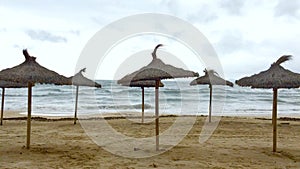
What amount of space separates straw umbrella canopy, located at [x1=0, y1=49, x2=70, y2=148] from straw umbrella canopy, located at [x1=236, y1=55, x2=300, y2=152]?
12.8 ft

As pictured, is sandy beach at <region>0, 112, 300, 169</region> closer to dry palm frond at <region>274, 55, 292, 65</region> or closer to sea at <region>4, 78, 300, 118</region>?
dry palm frond at <region>274, 55, 292, 65</region>

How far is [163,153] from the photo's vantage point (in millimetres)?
7582

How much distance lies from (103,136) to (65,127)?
2528 mm

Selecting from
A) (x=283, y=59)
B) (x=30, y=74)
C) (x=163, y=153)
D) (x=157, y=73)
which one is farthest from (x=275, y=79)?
(x=30, y=74)

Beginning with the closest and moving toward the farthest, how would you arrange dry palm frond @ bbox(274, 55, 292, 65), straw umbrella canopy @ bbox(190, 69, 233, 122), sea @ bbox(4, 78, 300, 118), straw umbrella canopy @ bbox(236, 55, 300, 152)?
straw umbrella canopy @ bbox(236, 55, 300, 152), dry palm frond @ bbox(274, 55, 292, 65), straw umbrella canopy @ bbox(190, 69, 233, 122), sea @ bbox(4, 78, 300, 118)

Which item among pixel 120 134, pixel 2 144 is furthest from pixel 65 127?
pixel 2 144

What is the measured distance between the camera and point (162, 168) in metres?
6.35

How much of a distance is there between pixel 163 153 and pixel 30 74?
10.0 feet

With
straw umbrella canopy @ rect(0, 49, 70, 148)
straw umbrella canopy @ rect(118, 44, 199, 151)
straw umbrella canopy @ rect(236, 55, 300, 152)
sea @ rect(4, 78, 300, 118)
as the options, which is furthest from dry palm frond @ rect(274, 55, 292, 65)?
sea @ rect(4, 78, 300, 118)

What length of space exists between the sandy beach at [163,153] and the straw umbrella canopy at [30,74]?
846mm

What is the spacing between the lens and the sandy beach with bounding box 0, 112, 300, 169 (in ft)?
21.8

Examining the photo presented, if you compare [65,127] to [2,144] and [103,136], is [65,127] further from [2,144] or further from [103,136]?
[2,144]

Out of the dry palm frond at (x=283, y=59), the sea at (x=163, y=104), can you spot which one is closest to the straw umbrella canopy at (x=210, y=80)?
the sea at (x=163, y=104)

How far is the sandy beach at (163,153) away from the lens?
262 inches
